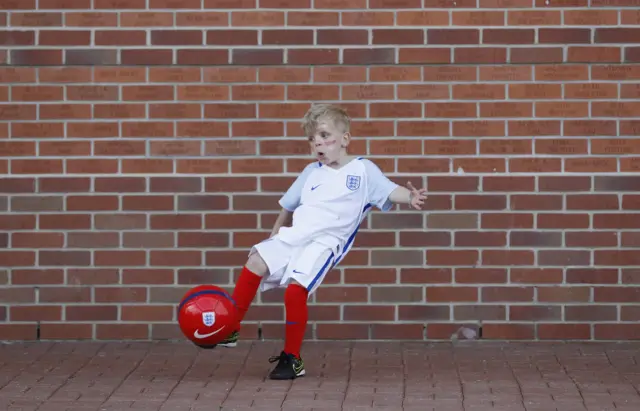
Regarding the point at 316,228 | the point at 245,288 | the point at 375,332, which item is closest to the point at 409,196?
the point at 316,228

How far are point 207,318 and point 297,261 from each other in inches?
24.5

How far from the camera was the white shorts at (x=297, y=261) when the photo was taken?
254 inches

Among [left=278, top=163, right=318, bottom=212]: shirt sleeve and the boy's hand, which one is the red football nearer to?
[left=278, top=163, right=318, bottom=212]: shirt sleeve

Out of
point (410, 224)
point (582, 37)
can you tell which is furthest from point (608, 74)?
point (410, 224)

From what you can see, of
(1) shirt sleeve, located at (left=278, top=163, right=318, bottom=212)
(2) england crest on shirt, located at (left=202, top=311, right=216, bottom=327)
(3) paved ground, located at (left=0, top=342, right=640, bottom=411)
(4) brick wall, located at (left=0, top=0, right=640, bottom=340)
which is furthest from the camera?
(4) brick wall, located at (left=0, top=0, right=640, bottom=340)

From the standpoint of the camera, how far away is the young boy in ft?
21.2

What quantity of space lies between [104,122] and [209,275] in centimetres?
120

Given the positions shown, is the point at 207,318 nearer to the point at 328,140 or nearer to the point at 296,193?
the point at 296,193

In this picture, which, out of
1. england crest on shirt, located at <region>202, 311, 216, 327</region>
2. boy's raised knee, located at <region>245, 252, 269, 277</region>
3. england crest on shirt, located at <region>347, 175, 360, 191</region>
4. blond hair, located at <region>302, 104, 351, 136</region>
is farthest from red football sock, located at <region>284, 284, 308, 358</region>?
blond hair, located at <region>302, 104, 351, 136</region>

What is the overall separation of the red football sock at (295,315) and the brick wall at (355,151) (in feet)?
3.96

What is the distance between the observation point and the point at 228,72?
25.1 feet

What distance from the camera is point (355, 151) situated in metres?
7.62

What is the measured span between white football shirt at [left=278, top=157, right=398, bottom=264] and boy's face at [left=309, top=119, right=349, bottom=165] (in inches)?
5.1

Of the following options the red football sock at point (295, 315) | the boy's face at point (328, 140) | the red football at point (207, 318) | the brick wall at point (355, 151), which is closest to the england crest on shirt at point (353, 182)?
the boy's face at point (328, 140)
